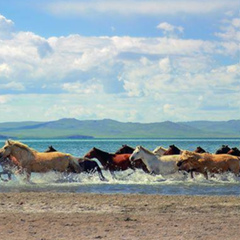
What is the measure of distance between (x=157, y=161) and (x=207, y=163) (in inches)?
76.8

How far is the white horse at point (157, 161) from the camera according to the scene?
74.8 feet

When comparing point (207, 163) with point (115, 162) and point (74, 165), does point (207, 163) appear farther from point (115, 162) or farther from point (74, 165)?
point (74, 165)

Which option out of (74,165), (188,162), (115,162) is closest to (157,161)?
(188,162)

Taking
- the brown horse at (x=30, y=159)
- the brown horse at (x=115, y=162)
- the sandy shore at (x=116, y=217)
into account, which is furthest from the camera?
the brown horse at (x=115, y=162)

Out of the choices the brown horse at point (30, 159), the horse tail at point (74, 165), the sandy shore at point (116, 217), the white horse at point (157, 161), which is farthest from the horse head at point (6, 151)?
the sandy shore at point (116, 217)

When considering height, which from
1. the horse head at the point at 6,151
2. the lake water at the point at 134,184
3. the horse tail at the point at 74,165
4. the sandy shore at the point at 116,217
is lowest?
the lake water at the point at 134,184

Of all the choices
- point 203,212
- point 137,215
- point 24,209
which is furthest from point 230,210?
point 24,209

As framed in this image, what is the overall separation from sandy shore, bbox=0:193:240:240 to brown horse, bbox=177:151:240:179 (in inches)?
243

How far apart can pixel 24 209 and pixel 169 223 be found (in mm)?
3710

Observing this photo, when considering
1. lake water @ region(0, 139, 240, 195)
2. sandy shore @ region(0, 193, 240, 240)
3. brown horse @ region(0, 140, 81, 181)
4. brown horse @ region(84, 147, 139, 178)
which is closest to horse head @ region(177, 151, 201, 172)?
lake water @ region(0, 139, 240, 195)

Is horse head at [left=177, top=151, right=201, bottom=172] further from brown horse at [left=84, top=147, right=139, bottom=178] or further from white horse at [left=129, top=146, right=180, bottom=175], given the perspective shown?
brown horse at [left=84, top=147, right=139, bottom=178]

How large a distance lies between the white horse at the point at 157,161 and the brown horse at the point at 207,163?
59 centimetres

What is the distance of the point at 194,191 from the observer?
18750mm

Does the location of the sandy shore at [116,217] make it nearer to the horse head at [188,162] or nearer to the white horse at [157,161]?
the horse head at [188,162]
